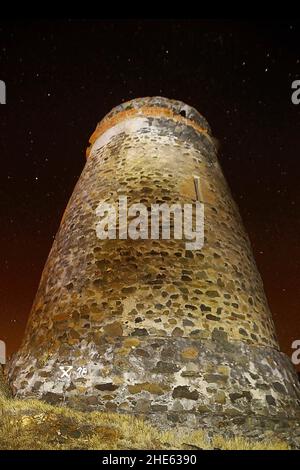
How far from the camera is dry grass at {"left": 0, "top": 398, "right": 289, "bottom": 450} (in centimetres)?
469

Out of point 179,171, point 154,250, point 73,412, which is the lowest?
point 73,412

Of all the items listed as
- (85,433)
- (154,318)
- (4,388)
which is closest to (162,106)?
(154,318)

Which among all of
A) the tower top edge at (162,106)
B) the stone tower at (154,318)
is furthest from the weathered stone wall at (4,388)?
the tower top edge at (162,106)

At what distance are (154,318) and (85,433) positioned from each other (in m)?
1.92

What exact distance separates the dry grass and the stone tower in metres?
0.32

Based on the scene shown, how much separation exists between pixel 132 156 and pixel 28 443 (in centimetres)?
569

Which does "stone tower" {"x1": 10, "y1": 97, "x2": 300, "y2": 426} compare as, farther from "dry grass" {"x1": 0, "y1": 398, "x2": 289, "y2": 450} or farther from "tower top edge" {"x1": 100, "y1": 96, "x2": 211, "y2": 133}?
"tower top edge" {"x1": 100, "y1": 96, "x2": 211, "y2": 133}

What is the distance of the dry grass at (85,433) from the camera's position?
4.69 meters

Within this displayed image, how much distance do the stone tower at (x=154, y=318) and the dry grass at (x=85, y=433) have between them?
0.32 metres

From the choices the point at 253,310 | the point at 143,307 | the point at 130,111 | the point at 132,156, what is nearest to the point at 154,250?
the point at 143,307

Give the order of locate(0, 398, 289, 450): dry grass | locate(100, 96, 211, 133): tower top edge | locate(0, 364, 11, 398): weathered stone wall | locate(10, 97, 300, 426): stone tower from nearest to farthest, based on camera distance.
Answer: locate(0, 398, 289, 450): dry grass
locate(10, 97, 300, 426): stone tower
locate(0, 364, 11, 398): weathered stone wall
locate(100, 96, 211, 133): tower top edge

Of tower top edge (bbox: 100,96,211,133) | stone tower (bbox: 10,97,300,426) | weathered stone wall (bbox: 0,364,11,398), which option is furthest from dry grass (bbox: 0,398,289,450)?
tower top edge (bbox: 100,96,211,133)

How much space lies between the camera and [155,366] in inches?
233

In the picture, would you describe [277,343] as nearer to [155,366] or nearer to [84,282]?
[155,366]
